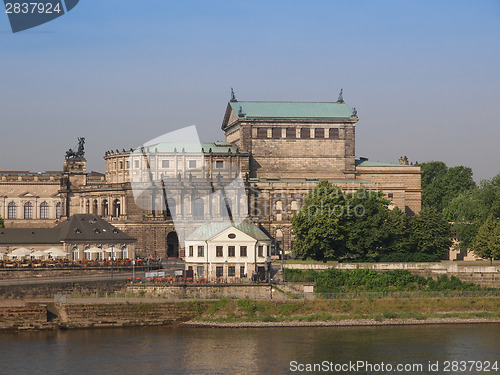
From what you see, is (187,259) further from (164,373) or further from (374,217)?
(164,373)

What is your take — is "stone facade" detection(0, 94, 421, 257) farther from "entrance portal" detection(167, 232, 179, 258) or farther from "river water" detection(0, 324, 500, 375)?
"river water" detection(0, 324, 500, 375)

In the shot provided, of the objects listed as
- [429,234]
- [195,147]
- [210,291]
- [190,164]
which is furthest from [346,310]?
[195,147]

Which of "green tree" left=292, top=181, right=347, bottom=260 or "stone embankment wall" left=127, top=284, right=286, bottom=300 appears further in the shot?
"green tree" left=292, top=181, right=347, bottom=260

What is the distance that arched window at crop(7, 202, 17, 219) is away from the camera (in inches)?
6678

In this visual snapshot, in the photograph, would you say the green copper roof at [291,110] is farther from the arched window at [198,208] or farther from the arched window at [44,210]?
the arched window at [44,210]

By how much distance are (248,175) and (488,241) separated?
47.3 m

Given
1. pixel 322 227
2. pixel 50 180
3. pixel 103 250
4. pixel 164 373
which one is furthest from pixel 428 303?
pixel 50 180

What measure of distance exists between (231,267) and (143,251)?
42.8 m

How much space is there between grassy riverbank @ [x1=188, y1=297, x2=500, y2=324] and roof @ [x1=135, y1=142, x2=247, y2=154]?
61551 millimetres

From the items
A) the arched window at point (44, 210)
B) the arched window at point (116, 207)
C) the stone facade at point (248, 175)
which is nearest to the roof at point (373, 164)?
the stone facade at point (248, 175)

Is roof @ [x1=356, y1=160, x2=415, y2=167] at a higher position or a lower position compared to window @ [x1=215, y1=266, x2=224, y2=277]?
higher

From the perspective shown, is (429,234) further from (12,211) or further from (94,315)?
(12,211)

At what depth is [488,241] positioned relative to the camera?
365ft

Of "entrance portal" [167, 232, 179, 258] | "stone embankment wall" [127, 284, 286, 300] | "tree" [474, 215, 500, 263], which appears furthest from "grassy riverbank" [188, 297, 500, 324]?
"entrance portal" [167, 232, 179, 258]
